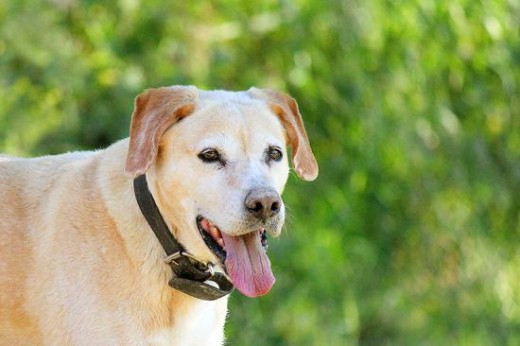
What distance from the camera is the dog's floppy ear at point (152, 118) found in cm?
427

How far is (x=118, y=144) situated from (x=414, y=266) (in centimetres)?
655

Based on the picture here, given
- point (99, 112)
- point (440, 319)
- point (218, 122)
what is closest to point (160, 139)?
point (218, 122)

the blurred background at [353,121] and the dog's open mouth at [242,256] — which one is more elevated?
the dog's open mouth at [242,256]

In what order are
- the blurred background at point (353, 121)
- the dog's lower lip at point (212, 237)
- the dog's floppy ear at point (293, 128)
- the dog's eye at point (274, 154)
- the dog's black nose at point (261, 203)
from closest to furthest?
the dog's black nose at point (261, 203) → the dog's lower lip at point (212, 237) → the dog's eye at point (274, 154) → the dog's floppy ear at point (293, 128) → the blurred background at point (353, 121)

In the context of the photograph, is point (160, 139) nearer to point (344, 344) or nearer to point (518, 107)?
point (344, 344)

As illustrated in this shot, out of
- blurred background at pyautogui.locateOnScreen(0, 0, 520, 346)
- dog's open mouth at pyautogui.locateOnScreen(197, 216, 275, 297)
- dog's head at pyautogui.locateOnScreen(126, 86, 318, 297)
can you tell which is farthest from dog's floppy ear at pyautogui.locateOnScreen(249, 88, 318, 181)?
→ blurred background at pyautogui.locateOnScreen(0, 0, 520, 346)

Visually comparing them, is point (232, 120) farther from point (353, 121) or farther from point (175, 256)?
point (353, 121)

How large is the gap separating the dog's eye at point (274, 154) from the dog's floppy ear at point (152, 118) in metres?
0.31

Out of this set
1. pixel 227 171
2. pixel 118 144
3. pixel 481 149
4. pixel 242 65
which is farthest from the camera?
pixel 481 149

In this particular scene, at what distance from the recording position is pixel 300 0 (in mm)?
9609

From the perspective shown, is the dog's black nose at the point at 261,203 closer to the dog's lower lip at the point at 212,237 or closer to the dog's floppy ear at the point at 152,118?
the dog's lower lip at the point at 212,237

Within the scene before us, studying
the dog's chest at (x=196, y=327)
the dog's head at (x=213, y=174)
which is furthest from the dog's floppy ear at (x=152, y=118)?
the dog's chest at (x=196, y=327)

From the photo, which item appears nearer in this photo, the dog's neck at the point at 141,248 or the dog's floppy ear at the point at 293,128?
the dog's neck at the point at 141,248

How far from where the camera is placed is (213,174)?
435 cm
